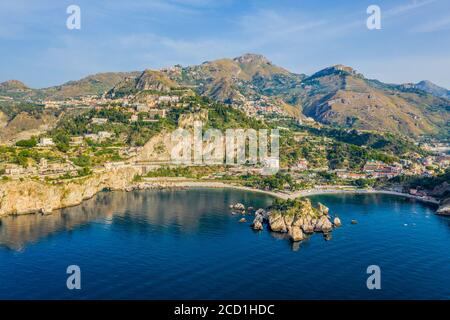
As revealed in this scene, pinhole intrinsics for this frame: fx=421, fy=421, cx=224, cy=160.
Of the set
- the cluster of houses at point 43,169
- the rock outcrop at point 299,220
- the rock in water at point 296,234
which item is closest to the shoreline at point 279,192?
the cluster of houses at point 43,169

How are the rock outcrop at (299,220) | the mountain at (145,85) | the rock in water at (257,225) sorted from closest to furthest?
the rock outcrop at (299,220) → the rock in water at (257,225) → the mountain at (145,85)

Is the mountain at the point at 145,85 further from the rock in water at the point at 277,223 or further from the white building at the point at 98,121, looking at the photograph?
the rock in water at the point at 277,223

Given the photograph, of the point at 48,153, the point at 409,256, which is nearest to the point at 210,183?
the point at 48,153

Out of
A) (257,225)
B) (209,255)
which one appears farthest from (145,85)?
(209,255)

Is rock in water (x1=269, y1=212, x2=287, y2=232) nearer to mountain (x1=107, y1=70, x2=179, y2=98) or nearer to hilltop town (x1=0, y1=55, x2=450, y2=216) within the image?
hilltop town (x1=0, y1=55, x2=450, y2=216)

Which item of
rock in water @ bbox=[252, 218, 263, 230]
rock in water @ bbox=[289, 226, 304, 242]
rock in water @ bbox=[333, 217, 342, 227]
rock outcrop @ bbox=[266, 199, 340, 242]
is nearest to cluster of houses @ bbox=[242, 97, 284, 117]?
rock in water @ bbox=[333, 217, 342, 227]

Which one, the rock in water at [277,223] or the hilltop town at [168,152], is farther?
the hilltop town at [168,152]
